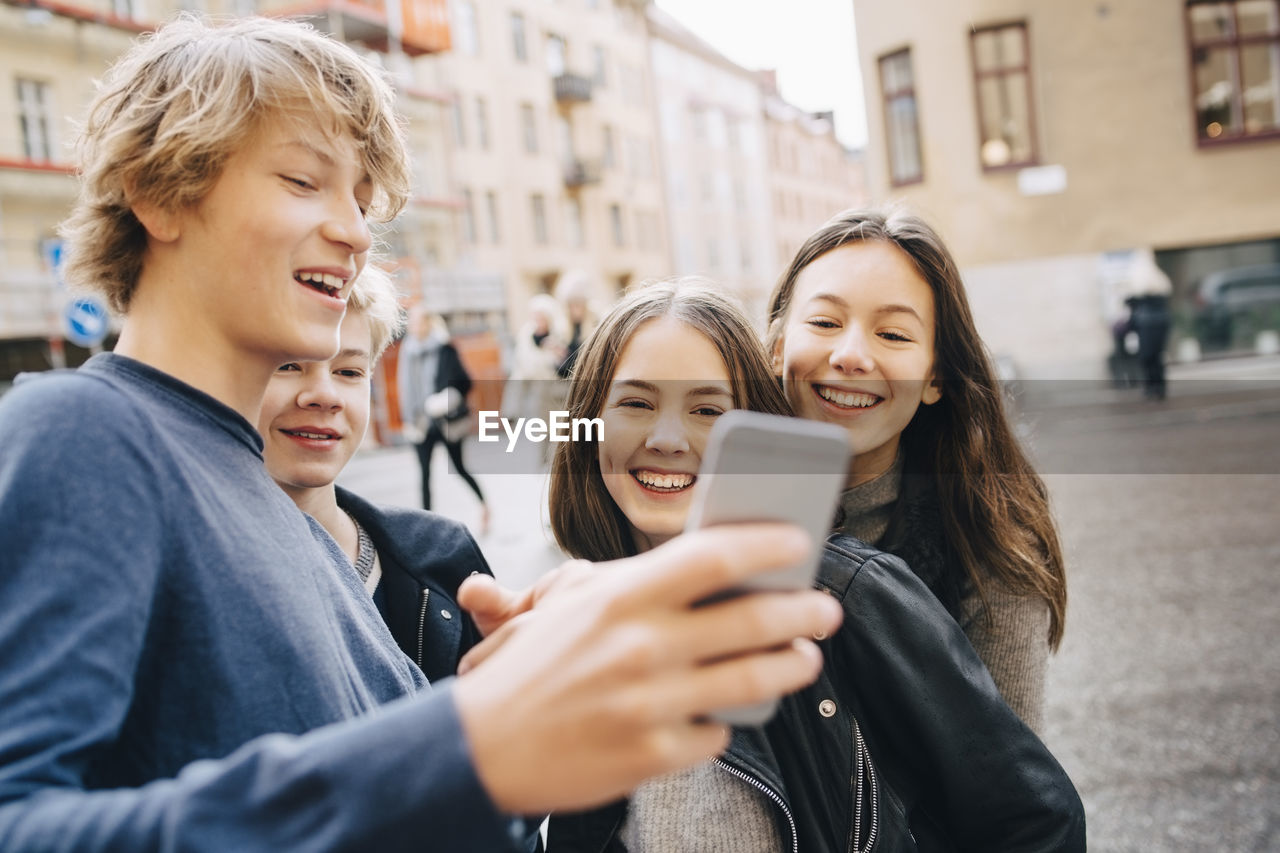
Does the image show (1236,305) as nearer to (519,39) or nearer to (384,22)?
(384,22)

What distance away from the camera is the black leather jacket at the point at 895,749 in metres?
1.36

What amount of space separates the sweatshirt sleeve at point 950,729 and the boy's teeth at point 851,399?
0.40 meters

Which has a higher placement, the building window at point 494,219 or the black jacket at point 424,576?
the building window at point 494,219

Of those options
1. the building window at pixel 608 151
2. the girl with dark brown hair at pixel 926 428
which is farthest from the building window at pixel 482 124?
the girl with dark brown hair at pixel 926 428

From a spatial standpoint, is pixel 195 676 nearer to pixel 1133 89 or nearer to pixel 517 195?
pixel 1133 89

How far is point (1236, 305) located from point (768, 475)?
49.7ft

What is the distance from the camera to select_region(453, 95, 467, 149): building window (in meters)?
19.8

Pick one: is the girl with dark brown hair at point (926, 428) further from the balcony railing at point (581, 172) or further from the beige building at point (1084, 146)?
the balcony railing at point (581, 172)

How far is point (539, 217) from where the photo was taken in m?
26.0

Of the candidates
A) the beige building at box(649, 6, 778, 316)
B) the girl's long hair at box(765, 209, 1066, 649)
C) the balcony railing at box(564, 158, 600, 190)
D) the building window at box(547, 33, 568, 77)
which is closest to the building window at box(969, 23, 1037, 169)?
the beige building at box(649, 6, 778, 316)

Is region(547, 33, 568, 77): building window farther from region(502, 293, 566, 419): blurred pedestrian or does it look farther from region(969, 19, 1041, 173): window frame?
region(502, 293, 566, 419): blurred pedestrian

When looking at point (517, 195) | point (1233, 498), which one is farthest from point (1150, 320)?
point (517, 195)

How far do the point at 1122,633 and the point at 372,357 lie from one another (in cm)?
377

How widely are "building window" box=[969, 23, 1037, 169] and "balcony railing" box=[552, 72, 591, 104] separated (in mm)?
9262
